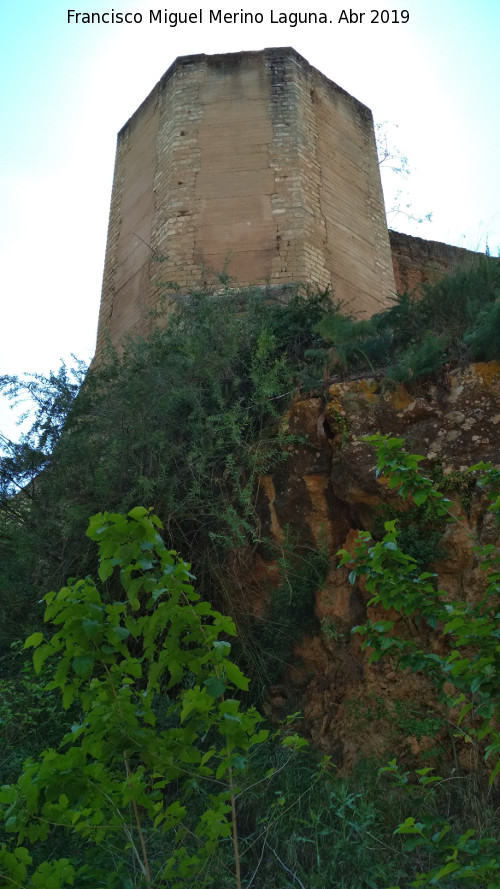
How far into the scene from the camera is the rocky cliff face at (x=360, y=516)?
18.3 ft

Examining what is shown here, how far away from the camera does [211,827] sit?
10.0ft

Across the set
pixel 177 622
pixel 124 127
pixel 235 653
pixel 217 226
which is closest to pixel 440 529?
pixel 235 653

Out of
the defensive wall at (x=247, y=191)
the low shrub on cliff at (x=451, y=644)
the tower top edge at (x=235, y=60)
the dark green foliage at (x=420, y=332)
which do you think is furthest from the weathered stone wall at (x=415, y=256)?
the low shrub on cliff at (x=451, y=644)

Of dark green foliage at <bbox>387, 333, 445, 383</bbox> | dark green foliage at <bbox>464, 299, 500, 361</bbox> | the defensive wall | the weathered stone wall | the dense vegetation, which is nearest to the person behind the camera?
the dense vegetation

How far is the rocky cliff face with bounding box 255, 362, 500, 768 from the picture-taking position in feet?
18.3

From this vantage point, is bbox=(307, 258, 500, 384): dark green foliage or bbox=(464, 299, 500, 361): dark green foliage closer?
bbox=(464, 299, 500, 361): dark green foliage

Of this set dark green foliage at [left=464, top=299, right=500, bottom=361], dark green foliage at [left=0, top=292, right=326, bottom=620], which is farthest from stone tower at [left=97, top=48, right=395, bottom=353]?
dark green foliage at [left=464, top=299, right=500, bottom=361]

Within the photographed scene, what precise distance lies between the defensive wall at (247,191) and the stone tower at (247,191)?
0.06 feet

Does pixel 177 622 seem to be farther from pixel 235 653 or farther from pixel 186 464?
pixel 186 464

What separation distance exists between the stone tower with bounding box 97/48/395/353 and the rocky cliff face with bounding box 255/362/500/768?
389 cm

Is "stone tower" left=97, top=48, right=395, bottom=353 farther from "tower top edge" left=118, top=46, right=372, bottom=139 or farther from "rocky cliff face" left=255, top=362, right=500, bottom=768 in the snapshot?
"rocky cliff face" left=255, top=362, right=500, bottom=768

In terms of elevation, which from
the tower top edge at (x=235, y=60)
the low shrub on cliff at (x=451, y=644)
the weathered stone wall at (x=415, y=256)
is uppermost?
the tower top edge at (x=235, y=60)

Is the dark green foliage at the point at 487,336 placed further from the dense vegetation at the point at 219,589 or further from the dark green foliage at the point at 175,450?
the dark green foliage at the point at 175,450

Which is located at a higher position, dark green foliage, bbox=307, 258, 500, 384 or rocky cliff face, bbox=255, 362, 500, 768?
dark green foliage, bbox=307, 258, 500, 384
